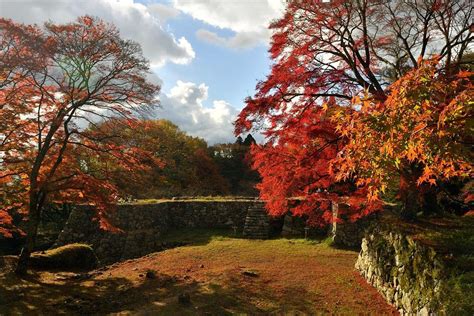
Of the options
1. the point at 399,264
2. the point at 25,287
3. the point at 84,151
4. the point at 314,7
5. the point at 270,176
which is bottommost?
the point at 25,287

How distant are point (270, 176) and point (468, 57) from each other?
1013 cm

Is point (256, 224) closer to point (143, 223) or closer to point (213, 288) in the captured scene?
point (143, 223)

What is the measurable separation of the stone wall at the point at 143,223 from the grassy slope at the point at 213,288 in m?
4.88

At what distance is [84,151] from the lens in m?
11.2

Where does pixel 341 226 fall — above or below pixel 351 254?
above

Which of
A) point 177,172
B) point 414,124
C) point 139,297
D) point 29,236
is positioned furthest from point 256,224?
point 177,172

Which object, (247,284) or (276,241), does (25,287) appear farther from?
(276,241)

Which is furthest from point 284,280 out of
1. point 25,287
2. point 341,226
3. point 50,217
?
point 50,217

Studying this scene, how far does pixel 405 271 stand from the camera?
680 centimetres

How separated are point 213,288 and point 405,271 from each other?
4.46 meters

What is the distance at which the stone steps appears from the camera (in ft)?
54.6

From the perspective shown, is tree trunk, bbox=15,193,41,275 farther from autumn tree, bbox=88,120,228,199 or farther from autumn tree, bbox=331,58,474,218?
autumn tree, bbox=88,120,228,199

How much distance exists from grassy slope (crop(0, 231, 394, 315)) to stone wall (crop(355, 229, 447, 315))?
Answer: 13.7 inches

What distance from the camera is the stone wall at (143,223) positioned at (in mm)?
17500
